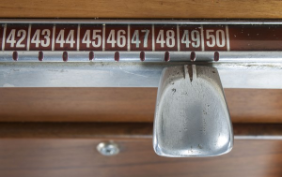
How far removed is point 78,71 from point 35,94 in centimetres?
15

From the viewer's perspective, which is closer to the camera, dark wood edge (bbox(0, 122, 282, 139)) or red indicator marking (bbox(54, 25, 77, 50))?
red indicator marking (bbox(54, 25, 77, 50))

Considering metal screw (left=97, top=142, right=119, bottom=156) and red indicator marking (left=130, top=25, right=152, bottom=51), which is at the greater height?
red indicator marking (left=130, top=25, right=152, bottom=51)

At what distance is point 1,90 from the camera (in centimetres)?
68

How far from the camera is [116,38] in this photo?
21.5 inches

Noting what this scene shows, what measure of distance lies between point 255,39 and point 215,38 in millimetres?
58

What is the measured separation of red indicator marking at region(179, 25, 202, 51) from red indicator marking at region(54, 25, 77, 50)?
0.16 meters

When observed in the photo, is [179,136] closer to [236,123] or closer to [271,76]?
[271,76]

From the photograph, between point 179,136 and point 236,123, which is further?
point 236,123

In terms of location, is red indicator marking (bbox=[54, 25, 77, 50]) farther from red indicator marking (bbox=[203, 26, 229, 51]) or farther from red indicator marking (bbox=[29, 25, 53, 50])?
red indicator marking (bbox=[203, 26, 229, 51])

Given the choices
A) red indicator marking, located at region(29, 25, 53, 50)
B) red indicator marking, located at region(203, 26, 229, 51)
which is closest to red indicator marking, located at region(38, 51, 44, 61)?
red indicator marking, located at region(29, 25, 53, 50)

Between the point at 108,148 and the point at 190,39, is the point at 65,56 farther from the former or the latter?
the point at 108,148

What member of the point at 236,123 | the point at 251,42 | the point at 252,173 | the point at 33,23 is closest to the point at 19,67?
the point at 33,23

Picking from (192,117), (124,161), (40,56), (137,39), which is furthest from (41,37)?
(124,161)

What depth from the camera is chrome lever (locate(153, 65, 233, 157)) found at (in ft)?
1.63
